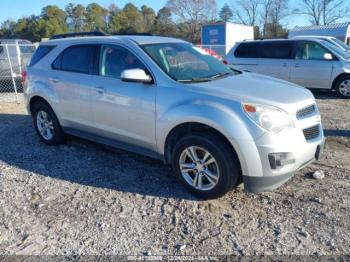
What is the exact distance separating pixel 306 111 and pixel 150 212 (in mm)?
2004

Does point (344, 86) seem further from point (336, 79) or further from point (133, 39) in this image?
point (133, 39)

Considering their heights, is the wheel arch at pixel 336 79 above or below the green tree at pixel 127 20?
below

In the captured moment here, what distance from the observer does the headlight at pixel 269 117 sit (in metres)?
3.46

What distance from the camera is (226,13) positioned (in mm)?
82812

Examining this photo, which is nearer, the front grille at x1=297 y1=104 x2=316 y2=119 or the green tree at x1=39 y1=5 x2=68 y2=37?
the front grille at x1=297 y1=104 x2=316 y2=119

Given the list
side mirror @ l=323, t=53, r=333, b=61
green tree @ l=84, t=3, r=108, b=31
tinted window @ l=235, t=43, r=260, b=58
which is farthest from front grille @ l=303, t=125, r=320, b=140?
green tree @ l=84, t=3, r=108, b=31

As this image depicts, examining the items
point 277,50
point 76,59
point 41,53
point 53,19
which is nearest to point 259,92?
point 76,59

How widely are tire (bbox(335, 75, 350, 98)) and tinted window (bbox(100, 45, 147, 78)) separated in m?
7.42

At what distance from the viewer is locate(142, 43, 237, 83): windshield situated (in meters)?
4.21

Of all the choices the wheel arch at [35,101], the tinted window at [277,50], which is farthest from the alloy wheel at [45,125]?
the tinted window at [277,50]

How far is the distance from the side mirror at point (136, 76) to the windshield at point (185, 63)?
0.75 ft

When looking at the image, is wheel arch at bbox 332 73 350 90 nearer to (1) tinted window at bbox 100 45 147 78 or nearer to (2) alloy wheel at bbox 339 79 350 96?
(2) alloy wheel at bbox 339 79 350 96

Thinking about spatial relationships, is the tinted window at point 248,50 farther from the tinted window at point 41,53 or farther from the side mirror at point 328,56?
the tinted window at point 41,53

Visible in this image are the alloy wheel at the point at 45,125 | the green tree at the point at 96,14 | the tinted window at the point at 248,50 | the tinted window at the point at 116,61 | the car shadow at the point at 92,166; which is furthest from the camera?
the green tree at the point at 96,14
